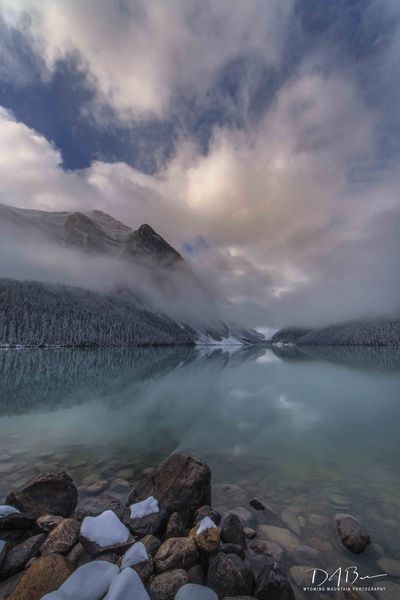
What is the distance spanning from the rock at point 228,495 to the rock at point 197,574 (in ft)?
16.4

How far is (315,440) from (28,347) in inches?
8265

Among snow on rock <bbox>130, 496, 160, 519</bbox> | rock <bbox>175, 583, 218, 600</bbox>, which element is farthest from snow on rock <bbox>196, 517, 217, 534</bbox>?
snow on rock <bbox>130, 496, 160, 519</bbox>

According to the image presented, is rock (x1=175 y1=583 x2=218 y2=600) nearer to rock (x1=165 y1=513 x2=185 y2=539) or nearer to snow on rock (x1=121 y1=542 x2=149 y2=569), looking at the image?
snow on rock (x1=121 y1=542 x2=149 y2=569)

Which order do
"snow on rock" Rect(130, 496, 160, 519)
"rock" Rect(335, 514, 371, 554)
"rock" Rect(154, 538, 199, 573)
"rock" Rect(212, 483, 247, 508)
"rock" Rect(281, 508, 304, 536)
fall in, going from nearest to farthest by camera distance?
"rock" Rect(154, 538, 199, 573) < "rock" Rect(335, 514, 371, 554) < "snow on rock" Rect(130, 496, 160, 519) < "rock" Rect(281, 508, 304, 536) < "rock" Rect(212, 483, 247, 508)

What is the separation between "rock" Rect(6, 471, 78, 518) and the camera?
33.2 ft

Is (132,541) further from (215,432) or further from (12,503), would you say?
(215,432)

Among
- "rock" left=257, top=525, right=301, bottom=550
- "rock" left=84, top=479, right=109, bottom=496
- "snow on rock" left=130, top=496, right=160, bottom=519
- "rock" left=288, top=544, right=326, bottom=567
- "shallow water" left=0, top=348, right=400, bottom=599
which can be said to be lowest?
"shallow water" left=0, top=348, right=400, bottom=599

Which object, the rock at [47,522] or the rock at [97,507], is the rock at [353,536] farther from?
the rock at [47,522]

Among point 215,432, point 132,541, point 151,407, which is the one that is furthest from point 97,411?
point 132,541

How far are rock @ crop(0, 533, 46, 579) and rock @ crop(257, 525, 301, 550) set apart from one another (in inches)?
287

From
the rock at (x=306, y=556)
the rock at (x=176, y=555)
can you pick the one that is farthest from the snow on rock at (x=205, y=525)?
the rock at (x=306, y=556)

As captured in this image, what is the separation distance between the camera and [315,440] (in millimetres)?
22641

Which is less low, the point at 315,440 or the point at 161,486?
the point at 161,486

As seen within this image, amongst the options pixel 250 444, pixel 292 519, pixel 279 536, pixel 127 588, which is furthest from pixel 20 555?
pixel 250 444
